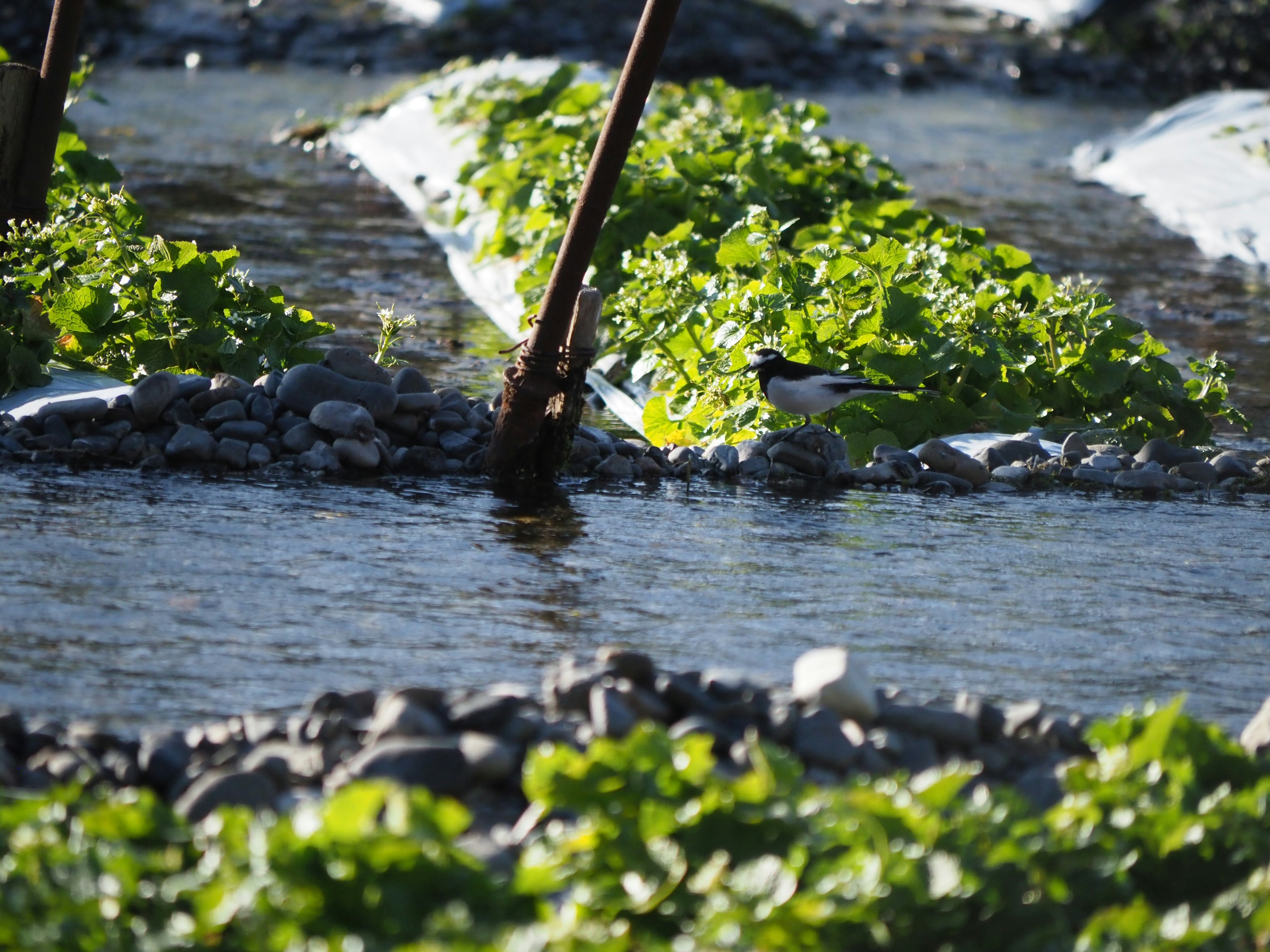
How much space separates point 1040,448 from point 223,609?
332cm

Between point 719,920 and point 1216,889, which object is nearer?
point 719,920

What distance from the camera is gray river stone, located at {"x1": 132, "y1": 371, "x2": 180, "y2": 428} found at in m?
5.37

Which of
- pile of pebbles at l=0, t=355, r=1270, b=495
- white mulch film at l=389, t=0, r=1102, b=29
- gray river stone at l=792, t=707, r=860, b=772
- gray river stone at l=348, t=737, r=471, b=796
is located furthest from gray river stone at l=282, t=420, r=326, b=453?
white mulch film at l=389, t=0, r=1102, b=29

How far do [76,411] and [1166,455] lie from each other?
3.98m

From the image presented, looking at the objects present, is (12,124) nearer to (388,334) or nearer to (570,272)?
(388,334)

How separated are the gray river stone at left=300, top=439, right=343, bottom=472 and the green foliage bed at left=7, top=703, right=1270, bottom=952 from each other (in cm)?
281

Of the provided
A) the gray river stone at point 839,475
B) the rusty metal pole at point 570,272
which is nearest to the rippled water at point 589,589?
the gray river stone at point 839,475

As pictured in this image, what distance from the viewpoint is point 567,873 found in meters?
2.42

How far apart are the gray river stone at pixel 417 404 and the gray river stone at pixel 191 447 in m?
0.70

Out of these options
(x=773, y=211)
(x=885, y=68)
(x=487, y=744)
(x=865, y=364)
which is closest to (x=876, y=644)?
(x=487, y=744)

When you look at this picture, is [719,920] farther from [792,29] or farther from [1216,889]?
[792,29]

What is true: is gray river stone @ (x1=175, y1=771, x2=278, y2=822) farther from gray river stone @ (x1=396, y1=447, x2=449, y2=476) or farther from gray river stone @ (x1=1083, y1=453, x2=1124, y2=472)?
gray river stone @ (x1=1083, y1=453, x2=1124, y2=472)

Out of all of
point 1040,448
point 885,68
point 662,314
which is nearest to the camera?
point 1040,448

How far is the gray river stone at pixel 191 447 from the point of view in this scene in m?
5.29
